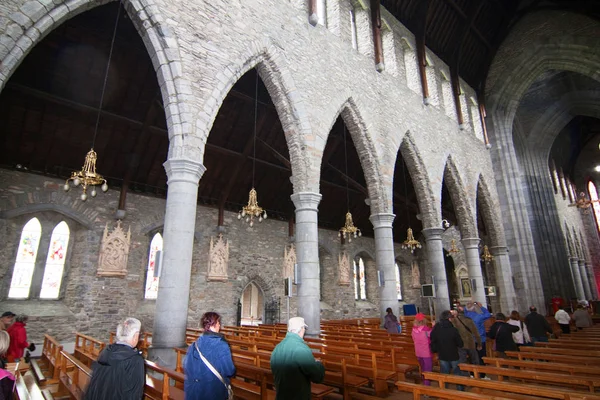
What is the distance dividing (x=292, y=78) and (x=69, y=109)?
21.1ft

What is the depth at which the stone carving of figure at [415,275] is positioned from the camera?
21.1 m

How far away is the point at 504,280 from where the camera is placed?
1666 centimetres

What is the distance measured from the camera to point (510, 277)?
16906mm

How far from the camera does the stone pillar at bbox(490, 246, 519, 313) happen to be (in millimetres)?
16438

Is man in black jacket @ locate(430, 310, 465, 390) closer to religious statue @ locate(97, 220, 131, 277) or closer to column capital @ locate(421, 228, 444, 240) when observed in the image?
column capital @ locate(421, 228, 444, 240)

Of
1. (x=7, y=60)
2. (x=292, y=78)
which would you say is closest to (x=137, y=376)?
(x=7, y=60)

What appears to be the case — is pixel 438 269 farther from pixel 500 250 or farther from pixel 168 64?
pixel 168 64

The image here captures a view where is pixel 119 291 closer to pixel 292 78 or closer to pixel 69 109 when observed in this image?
pixel 69 109

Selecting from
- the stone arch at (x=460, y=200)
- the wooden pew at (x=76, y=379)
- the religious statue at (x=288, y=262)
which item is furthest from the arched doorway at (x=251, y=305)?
the wooden pew at (x=76, y=379)

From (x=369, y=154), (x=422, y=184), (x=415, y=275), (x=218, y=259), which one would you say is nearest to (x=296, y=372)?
(x=369, y=154)

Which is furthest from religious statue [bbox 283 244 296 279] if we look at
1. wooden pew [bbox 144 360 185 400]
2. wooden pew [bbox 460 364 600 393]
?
wooden pew [bbox 460 364 600 393]

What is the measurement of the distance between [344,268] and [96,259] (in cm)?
1083

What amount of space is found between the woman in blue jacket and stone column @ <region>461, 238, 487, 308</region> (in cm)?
1382

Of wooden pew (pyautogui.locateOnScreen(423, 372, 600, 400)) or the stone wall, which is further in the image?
the stone wall
